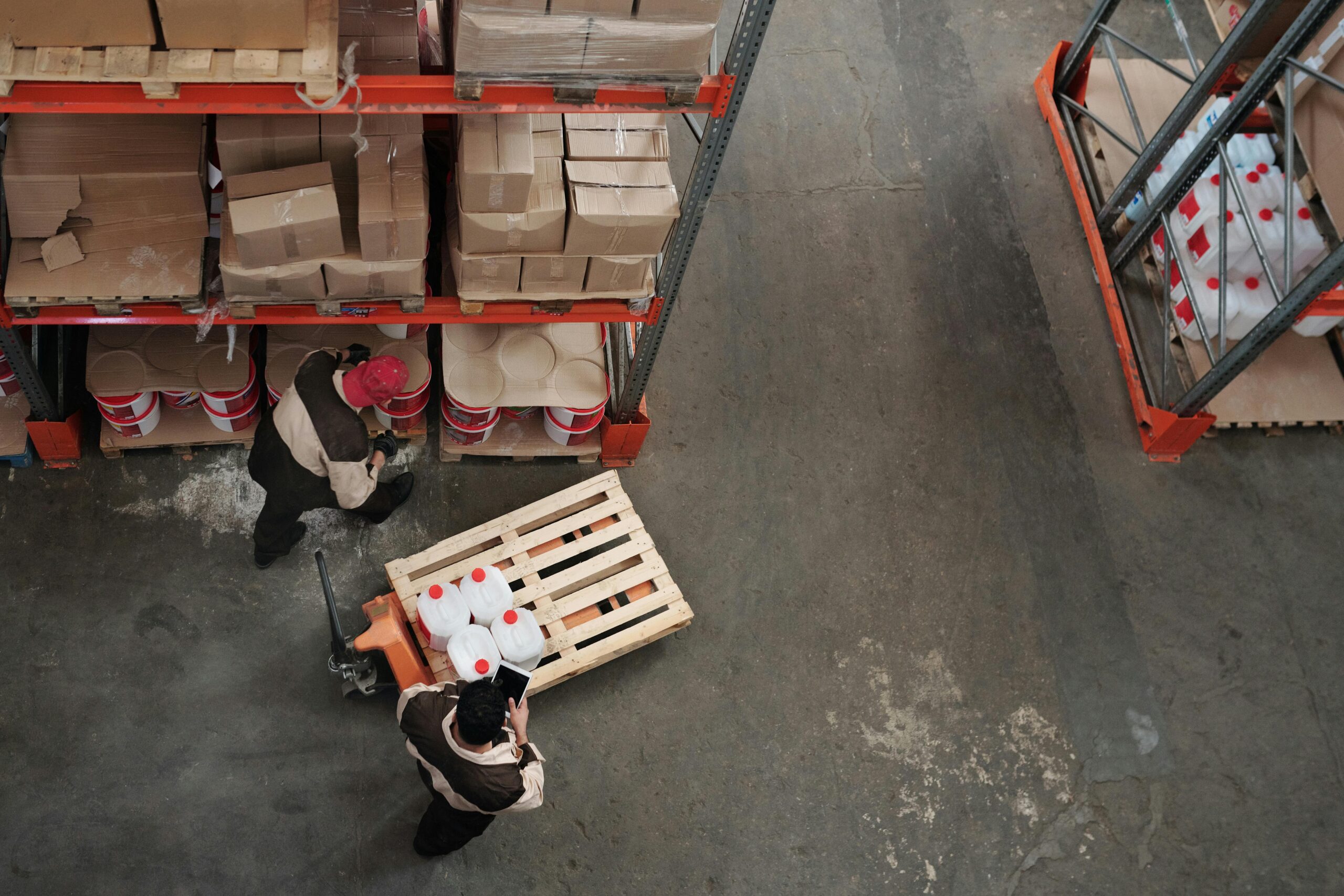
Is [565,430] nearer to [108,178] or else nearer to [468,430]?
→ [468,430]

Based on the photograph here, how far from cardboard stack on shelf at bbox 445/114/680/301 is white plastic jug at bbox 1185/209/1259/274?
154 inches

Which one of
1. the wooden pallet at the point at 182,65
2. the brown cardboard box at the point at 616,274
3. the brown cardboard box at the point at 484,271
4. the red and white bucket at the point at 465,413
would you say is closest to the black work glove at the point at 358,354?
the red and white bucket at the point at 465,413

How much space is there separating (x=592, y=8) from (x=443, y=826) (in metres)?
3.48

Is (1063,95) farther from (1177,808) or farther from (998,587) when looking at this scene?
(1177,808)

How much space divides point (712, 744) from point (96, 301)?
3.60 metres

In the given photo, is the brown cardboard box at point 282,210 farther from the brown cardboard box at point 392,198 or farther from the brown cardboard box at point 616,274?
the brown cardboard box at point 616,274

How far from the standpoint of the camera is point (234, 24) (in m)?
3.76

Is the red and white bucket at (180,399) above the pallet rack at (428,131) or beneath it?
beneath

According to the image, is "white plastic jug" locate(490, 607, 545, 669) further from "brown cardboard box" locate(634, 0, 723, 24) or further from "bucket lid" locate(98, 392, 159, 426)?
"brown cardboard box" locate(634, 0, 723, 24)

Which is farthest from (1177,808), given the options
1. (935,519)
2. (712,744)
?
(712,744)

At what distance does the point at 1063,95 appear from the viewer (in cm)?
784

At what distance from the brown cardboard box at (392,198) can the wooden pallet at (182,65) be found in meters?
0.62

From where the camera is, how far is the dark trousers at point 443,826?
15.3ft

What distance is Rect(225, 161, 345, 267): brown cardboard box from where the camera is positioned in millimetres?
4383
